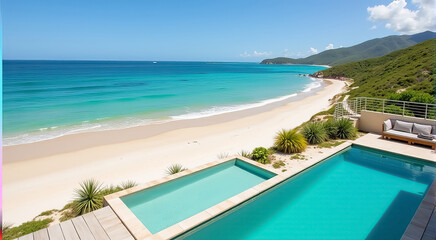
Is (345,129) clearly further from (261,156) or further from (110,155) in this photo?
(110,155)

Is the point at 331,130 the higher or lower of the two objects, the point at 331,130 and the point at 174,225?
the higher

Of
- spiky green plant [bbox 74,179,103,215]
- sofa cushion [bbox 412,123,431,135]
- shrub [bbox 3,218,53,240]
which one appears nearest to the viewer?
shrub [bbox 3,218,53,240]

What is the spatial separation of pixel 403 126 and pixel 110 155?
45.3 feet

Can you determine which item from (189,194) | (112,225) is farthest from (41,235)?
(189,194)

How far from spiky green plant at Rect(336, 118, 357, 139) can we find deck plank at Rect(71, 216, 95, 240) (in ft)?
35.4

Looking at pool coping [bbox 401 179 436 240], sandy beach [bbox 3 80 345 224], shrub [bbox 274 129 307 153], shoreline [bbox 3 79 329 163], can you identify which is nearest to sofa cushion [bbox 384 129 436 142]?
shrub [bbox 274 129 307 153]

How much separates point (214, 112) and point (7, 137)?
49.0ft

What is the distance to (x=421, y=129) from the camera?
33.4 ft

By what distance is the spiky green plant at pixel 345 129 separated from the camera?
11.1 metres

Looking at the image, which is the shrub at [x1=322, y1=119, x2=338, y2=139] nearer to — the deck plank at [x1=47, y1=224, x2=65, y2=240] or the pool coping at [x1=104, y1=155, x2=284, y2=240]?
the pool coping at [x1=104, y1=155, x2=284, y2=240]

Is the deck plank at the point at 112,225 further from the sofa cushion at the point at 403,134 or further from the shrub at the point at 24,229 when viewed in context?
the sofa cushion at the point at 403,134

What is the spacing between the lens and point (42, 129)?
16.1 m

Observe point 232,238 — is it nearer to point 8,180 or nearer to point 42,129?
point 8,180

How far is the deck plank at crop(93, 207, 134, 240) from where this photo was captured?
4.71m
